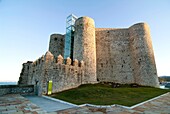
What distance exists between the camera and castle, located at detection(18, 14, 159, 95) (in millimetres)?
18805

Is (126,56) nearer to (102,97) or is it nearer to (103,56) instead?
(103,56)

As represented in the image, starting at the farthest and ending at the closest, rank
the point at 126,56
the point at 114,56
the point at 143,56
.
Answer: the point at 114,56 → the point at 126,56 → the point at 143,56

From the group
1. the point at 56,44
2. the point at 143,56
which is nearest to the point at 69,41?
the point at 56,44

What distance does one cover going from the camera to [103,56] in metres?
27.4

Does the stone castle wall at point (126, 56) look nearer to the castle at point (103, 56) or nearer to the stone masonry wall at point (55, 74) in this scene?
the castle at point (103, 56)

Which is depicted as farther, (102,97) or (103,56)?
(103,56)

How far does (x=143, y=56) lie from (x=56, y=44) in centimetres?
2203

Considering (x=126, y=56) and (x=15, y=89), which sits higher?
(x=126, y=56)

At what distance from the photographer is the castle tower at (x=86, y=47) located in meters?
21.0

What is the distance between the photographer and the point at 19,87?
1370 cm

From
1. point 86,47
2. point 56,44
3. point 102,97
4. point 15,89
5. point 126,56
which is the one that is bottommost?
point 102,97

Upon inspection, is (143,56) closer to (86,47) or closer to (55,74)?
(86,47)

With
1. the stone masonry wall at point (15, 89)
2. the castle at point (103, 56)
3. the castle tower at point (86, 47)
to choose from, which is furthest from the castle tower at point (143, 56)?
the stone masonry wall at point (15, 89)

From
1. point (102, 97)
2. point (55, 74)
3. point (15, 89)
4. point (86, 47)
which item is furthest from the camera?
point (86, 47)
